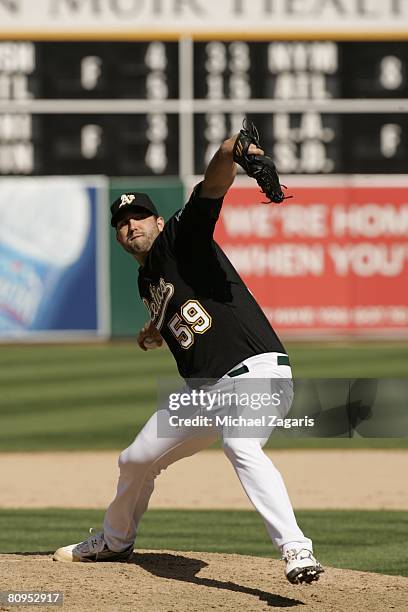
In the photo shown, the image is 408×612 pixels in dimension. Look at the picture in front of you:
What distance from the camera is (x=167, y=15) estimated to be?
63.3 feet

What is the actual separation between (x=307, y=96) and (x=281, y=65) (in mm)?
577

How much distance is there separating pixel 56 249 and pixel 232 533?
11210 millimetres

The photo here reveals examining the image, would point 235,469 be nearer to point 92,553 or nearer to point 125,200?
point 92,553

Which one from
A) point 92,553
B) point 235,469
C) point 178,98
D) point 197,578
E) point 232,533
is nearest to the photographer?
point 235,469

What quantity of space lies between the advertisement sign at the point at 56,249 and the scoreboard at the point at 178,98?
76cm

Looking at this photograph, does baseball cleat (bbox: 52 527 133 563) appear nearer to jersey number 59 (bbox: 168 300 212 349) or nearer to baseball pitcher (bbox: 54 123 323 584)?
baseball pitcher (bbox: 54 123 323 584)

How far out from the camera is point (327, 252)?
18.5m

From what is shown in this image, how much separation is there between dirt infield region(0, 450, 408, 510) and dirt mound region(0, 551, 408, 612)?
8.84ft

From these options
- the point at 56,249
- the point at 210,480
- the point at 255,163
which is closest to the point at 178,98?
the point at 56,249

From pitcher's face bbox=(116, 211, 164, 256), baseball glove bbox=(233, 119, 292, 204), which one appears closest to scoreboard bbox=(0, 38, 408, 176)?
pitcher's face bbox=(116, 211, 164, 256)

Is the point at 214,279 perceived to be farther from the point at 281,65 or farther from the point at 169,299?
the point at 281,65

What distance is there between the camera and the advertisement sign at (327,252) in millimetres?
18438

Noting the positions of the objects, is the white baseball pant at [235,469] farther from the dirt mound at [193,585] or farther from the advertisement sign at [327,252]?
the advertisement sign at [327,252]

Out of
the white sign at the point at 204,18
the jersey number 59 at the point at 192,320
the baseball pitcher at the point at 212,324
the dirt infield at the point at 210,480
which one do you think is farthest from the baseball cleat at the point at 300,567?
the white sign at the point at 204,18
